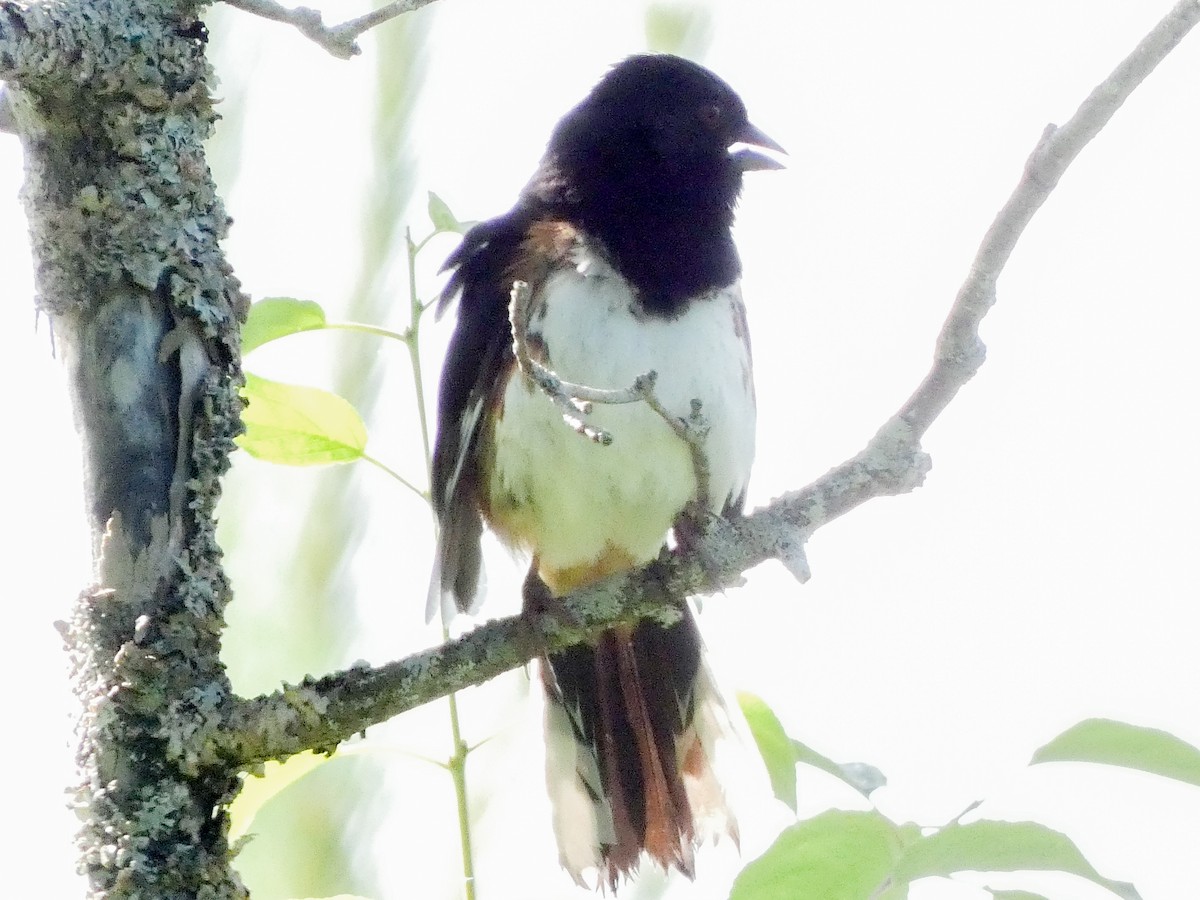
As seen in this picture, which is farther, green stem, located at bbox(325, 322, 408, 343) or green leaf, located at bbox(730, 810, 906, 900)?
green stem, located at bbox(325, 322, 408, 343)

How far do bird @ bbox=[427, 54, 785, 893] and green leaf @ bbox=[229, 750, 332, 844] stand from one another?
702 mm

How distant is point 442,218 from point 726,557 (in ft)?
1.97

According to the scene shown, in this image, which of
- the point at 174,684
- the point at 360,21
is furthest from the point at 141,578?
the point at 360,21

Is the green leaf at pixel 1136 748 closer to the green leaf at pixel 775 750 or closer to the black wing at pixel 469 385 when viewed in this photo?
the green leaf at pixel 775 750

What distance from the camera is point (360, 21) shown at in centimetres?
163

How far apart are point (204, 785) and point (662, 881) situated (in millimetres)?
1388

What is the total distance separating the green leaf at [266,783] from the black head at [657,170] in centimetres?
112

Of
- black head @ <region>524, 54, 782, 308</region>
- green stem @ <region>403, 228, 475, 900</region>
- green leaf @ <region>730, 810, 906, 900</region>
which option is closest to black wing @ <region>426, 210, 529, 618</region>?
black head @ <region>524, 54, 782, 308</region>

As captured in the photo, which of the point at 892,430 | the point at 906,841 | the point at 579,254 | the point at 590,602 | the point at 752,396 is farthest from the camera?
the point at 752,396

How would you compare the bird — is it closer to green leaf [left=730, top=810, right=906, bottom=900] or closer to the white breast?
the white breast

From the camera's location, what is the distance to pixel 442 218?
6.53 feet

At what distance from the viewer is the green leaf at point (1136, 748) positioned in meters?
1.36

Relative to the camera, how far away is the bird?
8.29 feet

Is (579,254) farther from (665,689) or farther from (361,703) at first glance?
(361,703)
